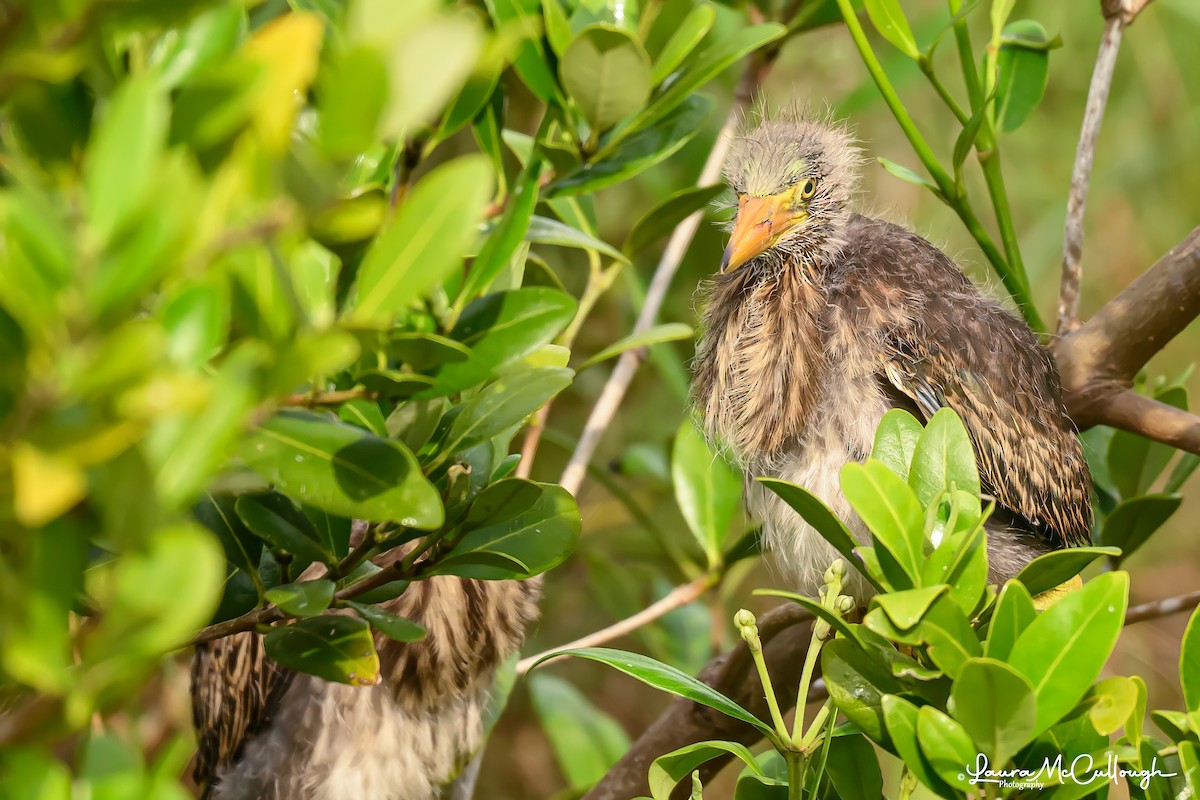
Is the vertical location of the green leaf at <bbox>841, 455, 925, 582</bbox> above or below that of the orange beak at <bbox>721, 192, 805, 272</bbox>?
above

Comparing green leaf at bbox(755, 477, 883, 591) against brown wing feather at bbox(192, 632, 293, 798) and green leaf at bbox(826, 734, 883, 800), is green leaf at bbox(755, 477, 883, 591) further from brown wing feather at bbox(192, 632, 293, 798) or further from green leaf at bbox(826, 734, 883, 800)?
brown wing feather at bbox(192, 632, 293, 798)

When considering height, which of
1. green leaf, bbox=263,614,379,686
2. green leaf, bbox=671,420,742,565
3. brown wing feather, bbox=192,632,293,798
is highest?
green leaf, bbox=263,614,379,686

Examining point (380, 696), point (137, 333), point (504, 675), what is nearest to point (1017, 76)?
point (504, 675)

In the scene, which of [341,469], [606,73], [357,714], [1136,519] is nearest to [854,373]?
[1136,519]

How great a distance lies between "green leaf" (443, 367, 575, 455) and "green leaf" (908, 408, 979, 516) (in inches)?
13.2

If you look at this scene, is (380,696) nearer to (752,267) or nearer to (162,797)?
(752,267)

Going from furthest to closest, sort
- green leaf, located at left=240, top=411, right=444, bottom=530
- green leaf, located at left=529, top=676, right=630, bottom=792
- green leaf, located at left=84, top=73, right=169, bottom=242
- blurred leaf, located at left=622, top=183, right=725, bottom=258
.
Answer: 1. green leaf, located at left=529, top=676, right=630, bottom=792
2. blurred leaf, located at left=622, top=183, right=725, bottom=258
3. green leaf, located at left=240, top=411, right=444, bottom=530
4. green leaf, located at left=84, top=73, right=169, bottom=242

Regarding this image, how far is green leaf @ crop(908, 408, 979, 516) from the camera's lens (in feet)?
3.25

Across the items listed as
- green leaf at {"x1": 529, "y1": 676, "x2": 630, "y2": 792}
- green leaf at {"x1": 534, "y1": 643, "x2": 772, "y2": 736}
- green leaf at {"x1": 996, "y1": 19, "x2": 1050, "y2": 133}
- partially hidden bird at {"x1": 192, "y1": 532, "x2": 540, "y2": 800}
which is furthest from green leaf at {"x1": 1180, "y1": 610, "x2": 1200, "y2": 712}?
green leaf at {"x1": 529, "y1": 676, "x2": 630, "y2": 792}

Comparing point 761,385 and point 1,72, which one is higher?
point 1,72

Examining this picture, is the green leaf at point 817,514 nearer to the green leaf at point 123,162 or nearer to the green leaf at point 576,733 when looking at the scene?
the green leaf at point 123,162

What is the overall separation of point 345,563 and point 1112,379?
1171 millimetres

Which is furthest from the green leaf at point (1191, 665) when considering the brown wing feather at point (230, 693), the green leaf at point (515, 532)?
the brown wing feather at point (230, 693)

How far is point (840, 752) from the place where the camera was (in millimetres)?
1080
